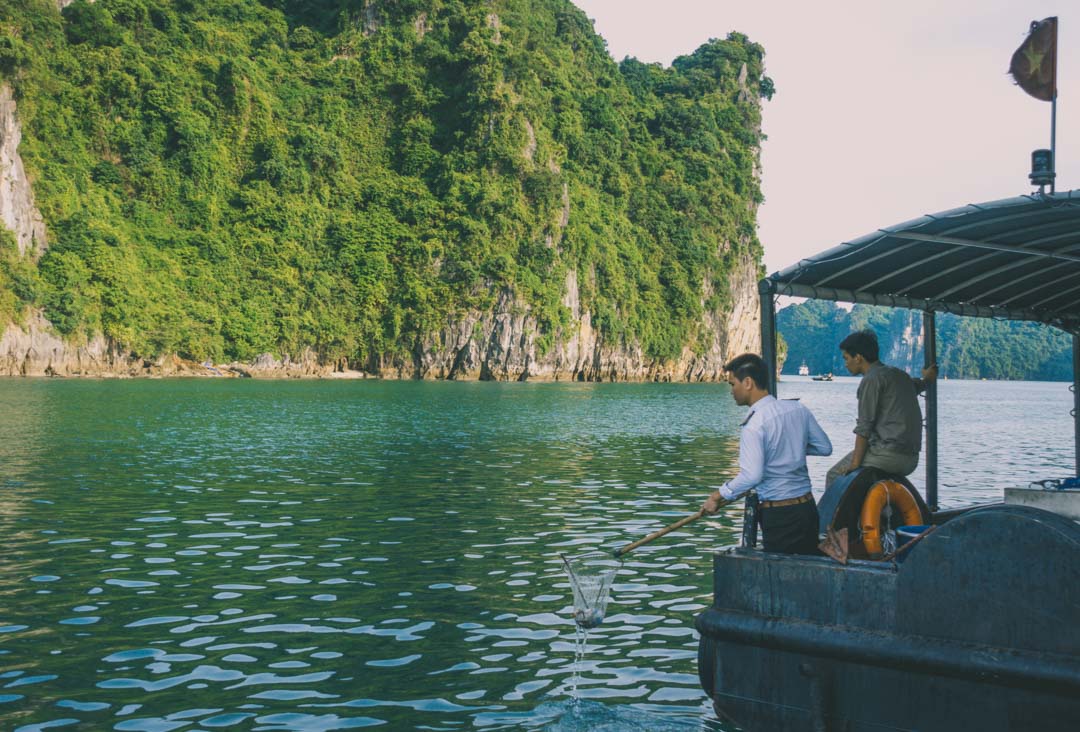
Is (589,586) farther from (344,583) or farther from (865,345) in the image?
(344,583)

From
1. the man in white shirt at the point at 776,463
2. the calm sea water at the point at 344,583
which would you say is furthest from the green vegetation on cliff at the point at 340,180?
the man in white shirt at the point at 776,463

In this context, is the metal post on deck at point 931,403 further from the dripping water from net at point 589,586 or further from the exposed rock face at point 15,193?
the exposed rock face at point 15,193

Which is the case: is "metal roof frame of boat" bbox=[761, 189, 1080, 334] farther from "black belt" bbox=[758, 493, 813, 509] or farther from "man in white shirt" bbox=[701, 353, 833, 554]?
"black belt" bbox=[758, 493, 813, 509]

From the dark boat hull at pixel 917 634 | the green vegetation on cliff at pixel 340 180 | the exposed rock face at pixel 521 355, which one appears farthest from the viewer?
the exposed rock face at pixel 521 355

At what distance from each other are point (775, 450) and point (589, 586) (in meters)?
1.41

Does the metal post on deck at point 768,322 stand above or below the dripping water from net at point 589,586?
above

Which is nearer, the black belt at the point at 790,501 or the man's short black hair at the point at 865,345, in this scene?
the black belt at the point at 790,501

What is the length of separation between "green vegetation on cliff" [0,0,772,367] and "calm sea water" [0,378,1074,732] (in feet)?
181

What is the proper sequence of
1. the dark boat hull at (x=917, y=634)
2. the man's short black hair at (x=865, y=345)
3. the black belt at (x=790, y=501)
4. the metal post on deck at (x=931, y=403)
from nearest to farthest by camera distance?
the dark boat hull at (x=917, y=634), the black belt at (x=790, y=501), the man's short black hair at (x=865, y=345), the metal post on deck at (x=931, y=403)

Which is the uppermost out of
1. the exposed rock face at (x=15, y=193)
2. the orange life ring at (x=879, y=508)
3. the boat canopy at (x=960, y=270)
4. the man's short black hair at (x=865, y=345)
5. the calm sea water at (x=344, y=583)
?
the exposed rock face at (x=15, y=193)

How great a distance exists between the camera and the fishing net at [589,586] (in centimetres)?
605

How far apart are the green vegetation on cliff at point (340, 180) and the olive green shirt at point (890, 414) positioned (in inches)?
2658

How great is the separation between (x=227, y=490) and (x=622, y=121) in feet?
339

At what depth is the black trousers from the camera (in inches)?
223
